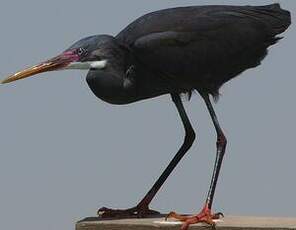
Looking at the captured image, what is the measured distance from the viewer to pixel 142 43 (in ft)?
21.8

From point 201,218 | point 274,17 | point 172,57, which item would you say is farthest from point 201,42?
point 201,218

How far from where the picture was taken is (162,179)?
7.35 metres

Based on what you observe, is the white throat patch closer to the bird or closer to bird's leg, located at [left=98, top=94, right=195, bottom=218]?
the bird

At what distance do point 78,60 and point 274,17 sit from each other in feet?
6.37

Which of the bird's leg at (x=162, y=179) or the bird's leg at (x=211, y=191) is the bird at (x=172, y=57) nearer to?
the bird's leg at (x=211, y=191)

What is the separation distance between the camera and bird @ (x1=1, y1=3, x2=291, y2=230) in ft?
22.0

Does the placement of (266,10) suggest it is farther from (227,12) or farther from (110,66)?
(110,66)

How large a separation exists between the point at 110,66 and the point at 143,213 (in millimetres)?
1443

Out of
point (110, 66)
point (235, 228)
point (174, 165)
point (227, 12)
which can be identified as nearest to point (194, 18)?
point (227, 12)

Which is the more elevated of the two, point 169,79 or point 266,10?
point 266,10

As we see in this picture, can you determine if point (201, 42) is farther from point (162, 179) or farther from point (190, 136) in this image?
point (162, 179)

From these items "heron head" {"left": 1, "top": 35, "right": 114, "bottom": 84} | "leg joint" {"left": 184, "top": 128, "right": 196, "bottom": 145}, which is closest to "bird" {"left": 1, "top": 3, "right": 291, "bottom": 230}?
"heron head" {"left": 1, "top": 35, "right": 114, "bottom": 84}

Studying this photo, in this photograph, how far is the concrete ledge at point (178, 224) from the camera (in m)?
6.28

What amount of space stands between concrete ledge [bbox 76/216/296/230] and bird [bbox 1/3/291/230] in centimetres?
14
